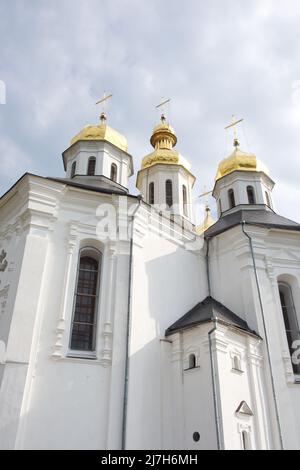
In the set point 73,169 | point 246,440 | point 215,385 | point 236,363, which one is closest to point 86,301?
point 215,385

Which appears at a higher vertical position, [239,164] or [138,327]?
[239,164]

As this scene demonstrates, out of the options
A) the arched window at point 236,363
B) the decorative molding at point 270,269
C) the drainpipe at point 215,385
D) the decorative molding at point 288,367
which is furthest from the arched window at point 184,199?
the arched window at point 236,363

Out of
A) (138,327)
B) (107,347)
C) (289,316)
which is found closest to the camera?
(107,347)

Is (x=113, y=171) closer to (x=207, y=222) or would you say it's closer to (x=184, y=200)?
(x=184, y=200)

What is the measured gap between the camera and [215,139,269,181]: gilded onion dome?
736 inches

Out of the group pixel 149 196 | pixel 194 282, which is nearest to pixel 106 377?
pixel 194 282

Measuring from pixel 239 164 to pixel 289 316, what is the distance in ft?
27.1

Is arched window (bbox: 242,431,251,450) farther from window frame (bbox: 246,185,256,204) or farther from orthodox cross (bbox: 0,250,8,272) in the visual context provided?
window frame (bbox: 246,185,256,204)

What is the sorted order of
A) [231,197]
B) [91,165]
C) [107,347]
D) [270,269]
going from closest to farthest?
[107,347]
[270,269]
[91,165]
[231,197]

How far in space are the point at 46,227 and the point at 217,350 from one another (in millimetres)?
5151

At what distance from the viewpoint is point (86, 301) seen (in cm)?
1068

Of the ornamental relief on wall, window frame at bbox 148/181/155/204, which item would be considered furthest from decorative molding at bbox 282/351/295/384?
window frame at bbox 148/181/155/204

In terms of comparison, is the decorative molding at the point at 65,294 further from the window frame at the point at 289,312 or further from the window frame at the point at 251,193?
the window frame at the point at 251,193

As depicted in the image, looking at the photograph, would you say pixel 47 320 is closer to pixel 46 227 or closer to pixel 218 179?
pixel 46 227
